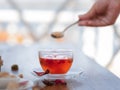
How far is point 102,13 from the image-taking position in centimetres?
95

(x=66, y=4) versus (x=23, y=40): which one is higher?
(x=66, y=4)

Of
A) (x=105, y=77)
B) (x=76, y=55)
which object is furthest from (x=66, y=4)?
(x=105, y=77)

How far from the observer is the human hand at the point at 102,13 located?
91 centimetres

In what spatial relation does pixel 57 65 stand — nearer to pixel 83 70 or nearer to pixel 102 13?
pixel 83 70

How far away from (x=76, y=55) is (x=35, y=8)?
151cm

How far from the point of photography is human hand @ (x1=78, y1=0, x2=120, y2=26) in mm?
908

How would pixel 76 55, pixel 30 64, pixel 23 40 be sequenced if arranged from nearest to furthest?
pixel 30 64 → pixel 76 55 → pixel 23 40

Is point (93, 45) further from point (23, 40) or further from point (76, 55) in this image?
point (76, 55)

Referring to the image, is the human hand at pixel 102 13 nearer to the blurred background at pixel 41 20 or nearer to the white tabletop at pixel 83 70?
the white tabletop at pixel 83 70

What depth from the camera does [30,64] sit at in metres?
0.91

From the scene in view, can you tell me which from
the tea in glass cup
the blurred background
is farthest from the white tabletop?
the blurred background

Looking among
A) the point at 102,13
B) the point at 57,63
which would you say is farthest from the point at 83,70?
the point at 102,13

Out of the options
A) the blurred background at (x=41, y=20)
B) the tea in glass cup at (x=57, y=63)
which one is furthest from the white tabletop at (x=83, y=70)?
the blurred background at (x=41, y=20)

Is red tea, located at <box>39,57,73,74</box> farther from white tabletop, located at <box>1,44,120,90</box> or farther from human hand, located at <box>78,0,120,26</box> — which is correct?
human hand, located at <box>78,0,120,26</box>
